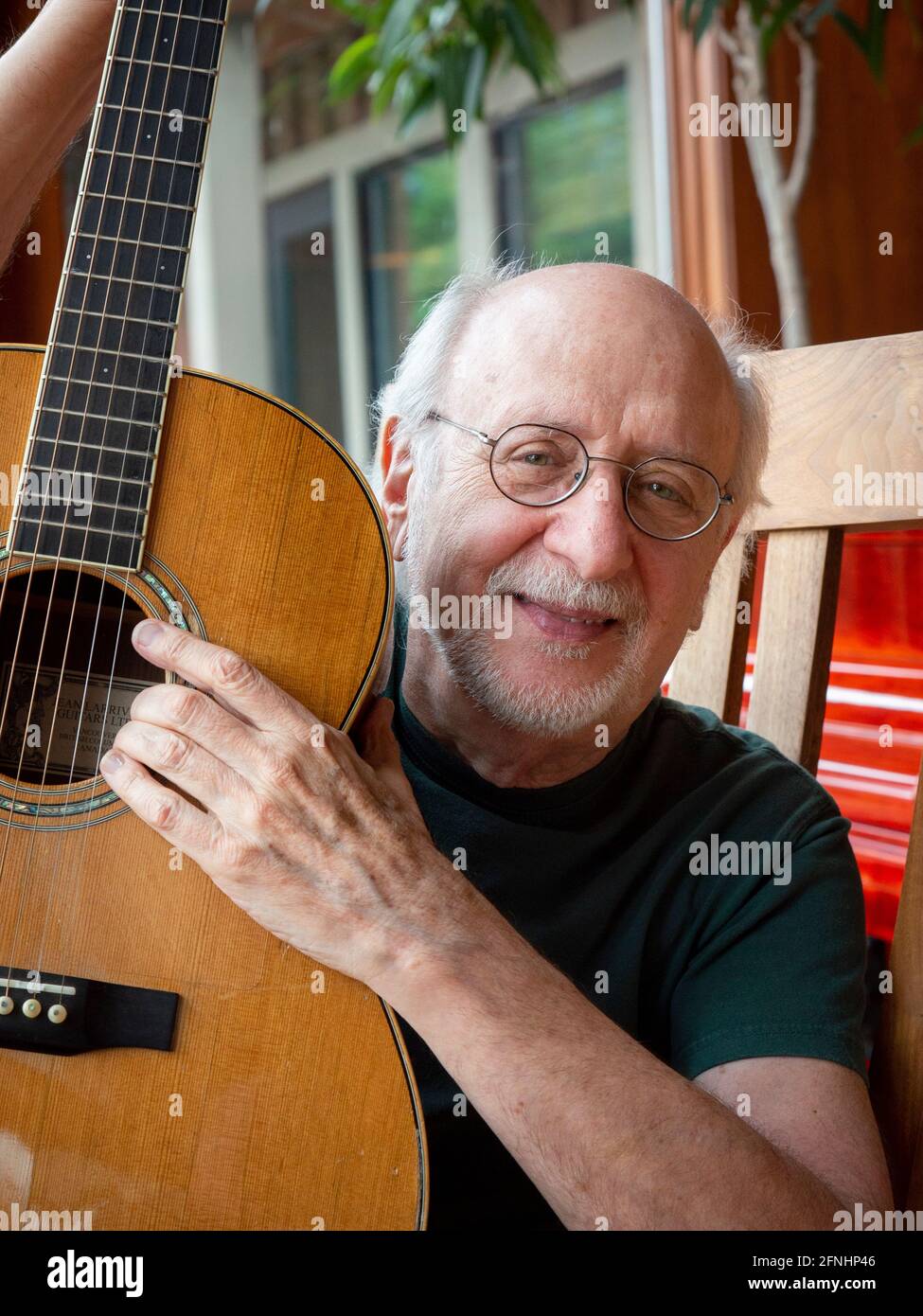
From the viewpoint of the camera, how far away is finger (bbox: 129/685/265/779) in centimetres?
77

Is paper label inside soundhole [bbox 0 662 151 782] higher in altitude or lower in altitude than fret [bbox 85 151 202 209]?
lower

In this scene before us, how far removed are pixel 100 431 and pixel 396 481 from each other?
427mm

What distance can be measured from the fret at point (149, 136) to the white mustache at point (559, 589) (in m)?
0.41

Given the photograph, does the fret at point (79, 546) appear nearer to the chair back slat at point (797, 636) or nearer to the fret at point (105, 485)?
the fret at point (105, 485)

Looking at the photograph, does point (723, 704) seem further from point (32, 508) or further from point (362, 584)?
point (32, 508)

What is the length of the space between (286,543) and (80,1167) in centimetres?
42

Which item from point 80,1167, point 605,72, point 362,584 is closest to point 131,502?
point 362,584

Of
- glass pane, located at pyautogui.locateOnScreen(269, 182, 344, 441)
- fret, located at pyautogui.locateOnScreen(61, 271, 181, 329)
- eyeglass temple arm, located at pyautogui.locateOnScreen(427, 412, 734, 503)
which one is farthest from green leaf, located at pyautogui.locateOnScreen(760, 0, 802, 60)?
glass pane, located at pyautogui.locateOnScreen(269, 182, 344, 441)

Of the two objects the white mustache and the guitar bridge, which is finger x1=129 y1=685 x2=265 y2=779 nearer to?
the guitar bridge

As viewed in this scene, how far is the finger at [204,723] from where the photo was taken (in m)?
0.77

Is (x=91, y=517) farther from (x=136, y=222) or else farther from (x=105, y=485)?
A: (x=136, y=222)

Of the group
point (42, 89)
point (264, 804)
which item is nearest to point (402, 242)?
point (42, 89)

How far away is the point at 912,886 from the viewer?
103 cm
